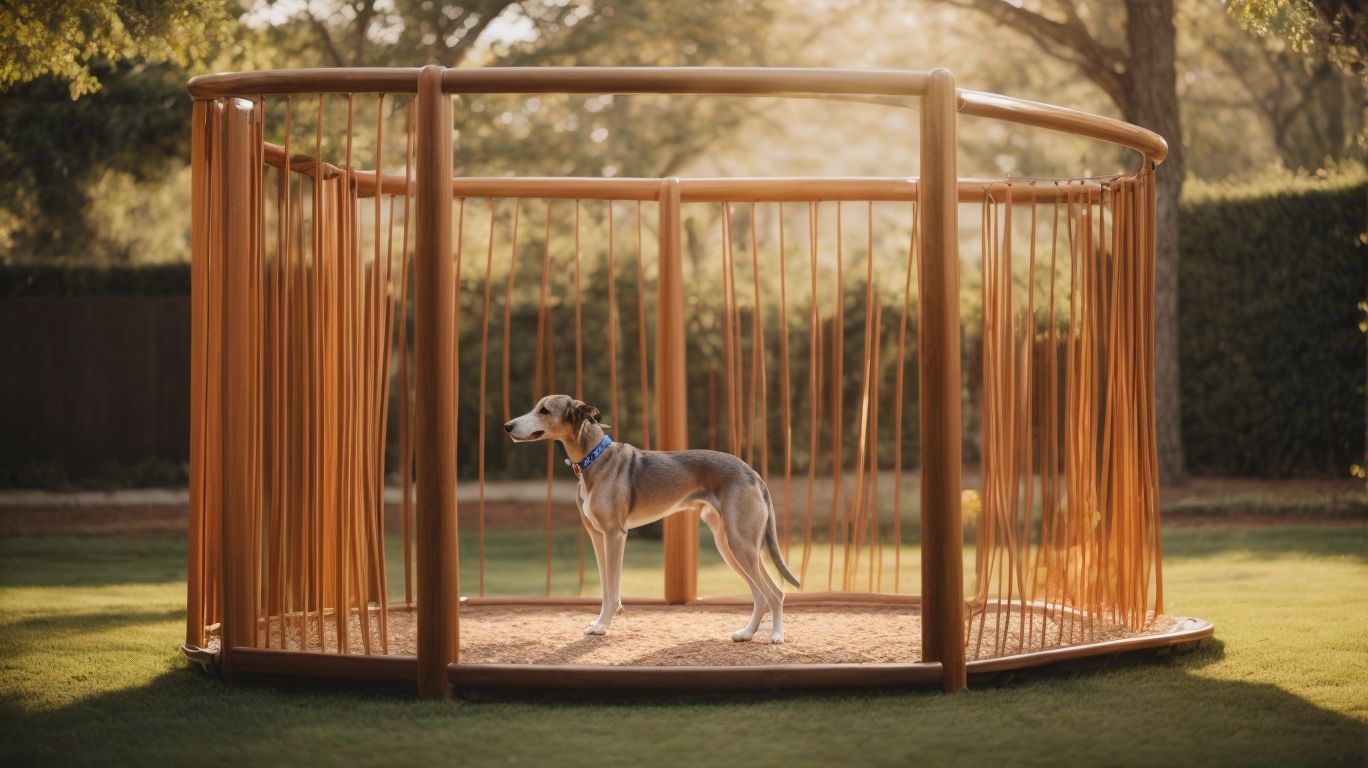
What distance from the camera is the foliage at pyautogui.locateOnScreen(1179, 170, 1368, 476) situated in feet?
39.1

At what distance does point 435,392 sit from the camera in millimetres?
4691

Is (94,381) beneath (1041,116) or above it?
beneath

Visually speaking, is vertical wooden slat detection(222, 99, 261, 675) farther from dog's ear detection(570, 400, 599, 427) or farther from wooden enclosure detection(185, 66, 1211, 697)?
dog's ear detection(570, 400, 599, 427)

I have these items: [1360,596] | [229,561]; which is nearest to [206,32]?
[229,561]

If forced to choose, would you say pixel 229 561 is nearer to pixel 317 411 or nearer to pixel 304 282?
pixel 317 411

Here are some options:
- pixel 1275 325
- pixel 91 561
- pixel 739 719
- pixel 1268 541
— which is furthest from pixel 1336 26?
pixel 91 561

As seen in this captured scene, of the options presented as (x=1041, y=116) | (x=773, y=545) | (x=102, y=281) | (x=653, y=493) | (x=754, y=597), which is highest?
(x=102, y=281)

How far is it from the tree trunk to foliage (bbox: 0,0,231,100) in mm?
7995

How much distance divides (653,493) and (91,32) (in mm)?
5375

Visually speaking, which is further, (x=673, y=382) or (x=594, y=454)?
(x=673, y=382)

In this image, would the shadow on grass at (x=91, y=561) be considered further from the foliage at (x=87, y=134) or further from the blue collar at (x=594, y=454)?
the foliage at (x=87, y=134)

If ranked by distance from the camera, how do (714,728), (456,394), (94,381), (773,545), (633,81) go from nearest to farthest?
(714,728) → (633,81) → (456,394) → (773,545) → (94,381)

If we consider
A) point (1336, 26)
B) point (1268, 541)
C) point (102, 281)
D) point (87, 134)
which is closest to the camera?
point (1336, 26)

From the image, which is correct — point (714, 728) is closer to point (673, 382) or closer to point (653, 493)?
point (653, 493)
